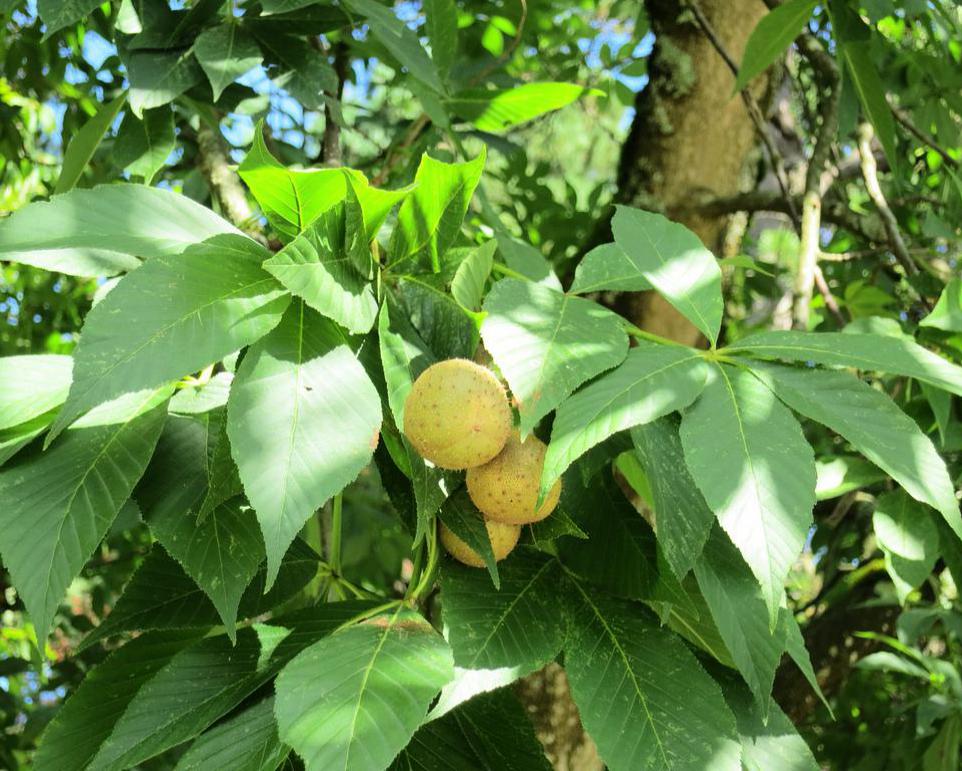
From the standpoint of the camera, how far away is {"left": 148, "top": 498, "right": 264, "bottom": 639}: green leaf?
0.91m

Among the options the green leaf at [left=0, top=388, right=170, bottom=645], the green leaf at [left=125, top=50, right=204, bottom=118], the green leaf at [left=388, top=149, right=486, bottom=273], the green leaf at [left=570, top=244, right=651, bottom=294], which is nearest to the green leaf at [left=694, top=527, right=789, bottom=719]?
the green leaf at [left=570, top=244, right=651, bottom=294]

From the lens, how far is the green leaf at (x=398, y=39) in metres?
1.42

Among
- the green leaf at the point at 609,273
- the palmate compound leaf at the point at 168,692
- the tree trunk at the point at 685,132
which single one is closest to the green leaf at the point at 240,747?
the palmate compound leaf at the point at 168,692

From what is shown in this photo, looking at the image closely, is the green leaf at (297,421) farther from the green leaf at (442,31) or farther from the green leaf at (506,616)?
the green leaf at (442,31)

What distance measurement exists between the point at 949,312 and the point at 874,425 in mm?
738

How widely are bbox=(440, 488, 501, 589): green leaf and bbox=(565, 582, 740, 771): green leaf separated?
4.2 inches

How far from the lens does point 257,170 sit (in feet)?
2.80

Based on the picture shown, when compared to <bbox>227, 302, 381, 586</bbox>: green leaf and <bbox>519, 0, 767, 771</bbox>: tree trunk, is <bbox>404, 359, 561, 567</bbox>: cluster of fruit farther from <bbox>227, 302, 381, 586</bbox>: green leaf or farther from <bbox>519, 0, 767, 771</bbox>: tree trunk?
<bbox>519, 0, 767, 771</bbox>: tree trunk

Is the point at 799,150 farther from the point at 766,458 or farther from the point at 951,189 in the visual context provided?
the point at 766,458

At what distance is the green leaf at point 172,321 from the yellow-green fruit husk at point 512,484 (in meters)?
0.23

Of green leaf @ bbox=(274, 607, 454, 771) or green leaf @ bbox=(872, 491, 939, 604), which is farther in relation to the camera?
green leaf @ bbox=(872, 491, 939, 604)

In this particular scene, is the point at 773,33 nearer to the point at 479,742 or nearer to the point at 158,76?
the point at 158,76

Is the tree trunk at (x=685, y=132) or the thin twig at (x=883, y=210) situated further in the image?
the tree trunk at (x=685, y=132)

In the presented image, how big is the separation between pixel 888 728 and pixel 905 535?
139cm
